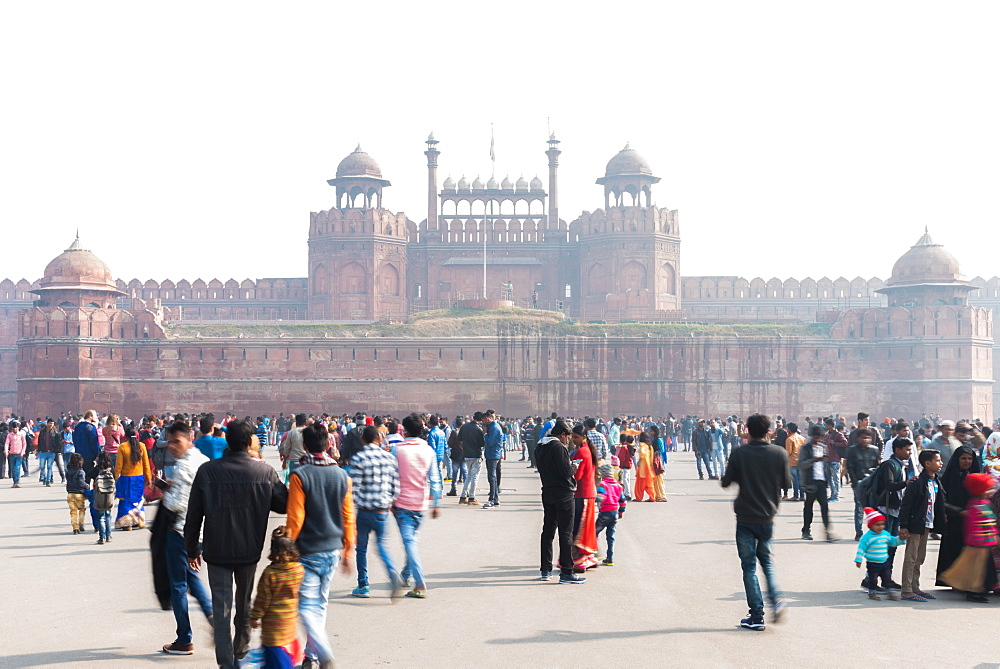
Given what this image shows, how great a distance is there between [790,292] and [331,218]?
71.9 ft

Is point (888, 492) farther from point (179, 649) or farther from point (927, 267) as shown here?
point (927, 267)

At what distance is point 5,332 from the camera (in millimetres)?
49406

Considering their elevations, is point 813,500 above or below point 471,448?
below

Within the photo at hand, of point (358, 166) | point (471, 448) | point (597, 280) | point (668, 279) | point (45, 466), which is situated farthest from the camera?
point (358, 166)

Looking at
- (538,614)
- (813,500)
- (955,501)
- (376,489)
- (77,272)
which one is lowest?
(538,614)

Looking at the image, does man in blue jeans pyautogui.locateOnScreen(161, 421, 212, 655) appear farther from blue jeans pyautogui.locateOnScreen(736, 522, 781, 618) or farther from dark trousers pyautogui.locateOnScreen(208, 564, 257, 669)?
blue jeans pyautogui.locateOnScreen(736, 522, 781, 618)

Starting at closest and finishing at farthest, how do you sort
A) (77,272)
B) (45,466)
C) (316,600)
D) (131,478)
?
(316,600), (131,478), (45,466), (77,272)

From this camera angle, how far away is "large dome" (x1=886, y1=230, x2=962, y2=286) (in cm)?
4016

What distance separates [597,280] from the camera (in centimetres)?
4747

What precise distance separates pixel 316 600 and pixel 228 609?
413 millimetres

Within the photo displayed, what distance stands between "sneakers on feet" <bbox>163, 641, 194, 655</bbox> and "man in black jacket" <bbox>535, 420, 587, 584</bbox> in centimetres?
279

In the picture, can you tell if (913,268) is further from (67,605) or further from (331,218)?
(67,605)

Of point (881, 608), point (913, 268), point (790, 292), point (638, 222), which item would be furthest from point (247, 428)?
point (790, 292)

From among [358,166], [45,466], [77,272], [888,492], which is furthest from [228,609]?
[358,166]
